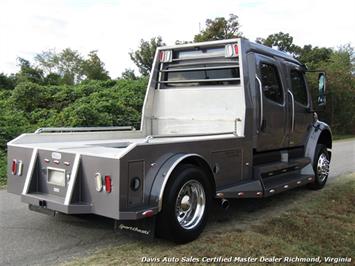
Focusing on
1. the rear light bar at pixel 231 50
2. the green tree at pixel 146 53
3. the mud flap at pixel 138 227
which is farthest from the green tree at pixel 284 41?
the mud flap at pixel 138 227

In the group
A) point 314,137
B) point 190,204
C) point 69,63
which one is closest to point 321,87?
point 314,137

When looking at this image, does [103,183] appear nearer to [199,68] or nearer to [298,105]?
[199,68]

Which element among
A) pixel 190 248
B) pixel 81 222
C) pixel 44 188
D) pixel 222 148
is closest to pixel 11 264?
pixel 44 188

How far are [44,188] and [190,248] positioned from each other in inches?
71.4

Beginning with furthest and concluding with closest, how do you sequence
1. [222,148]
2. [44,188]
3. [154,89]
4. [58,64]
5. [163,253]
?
[58,64]
[154,89]
[222,148]
[44,188]
[163,253]

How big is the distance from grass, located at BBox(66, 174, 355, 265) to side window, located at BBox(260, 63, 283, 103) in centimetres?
184

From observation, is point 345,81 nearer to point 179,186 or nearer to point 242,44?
point 242,44

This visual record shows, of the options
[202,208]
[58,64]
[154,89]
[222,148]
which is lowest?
[202,208]

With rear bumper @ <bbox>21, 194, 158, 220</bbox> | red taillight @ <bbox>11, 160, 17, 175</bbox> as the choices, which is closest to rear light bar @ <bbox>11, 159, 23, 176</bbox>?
red taillight @ <bbox>11, 160, 17, 175</bbox>

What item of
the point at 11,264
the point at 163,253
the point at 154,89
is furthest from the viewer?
the point at 154,89

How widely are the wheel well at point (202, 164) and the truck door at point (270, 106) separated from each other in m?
1.37

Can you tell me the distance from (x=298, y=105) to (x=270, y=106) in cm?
117

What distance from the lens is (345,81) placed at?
2569 cm

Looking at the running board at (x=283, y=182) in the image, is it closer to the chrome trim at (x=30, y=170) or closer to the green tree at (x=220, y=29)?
the chrome trim at (x=30, y=170)
